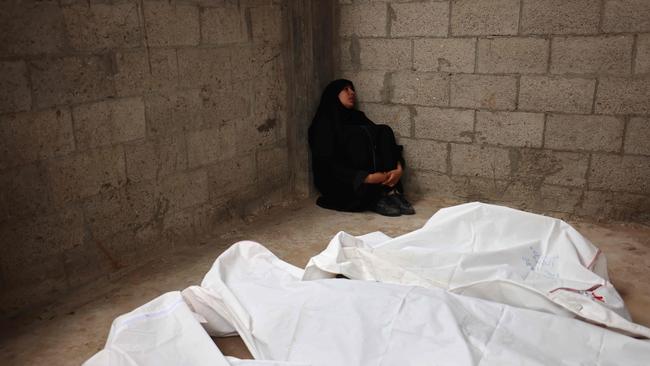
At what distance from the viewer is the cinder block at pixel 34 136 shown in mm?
2385

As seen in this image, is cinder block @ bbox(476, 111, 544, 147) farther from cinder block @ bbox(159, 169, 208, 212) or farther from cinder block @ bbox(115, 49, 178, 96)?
cinder block @ bbox(115, 49, 178, 96)

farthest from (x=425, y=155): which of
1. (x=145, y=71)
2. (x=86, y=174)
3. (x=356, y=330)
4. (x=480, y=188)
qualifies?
(x=356, y=330)

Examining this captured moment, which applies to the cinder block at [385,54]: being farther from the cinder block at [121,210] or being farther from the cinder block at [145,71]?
the cinder block at [121,210]

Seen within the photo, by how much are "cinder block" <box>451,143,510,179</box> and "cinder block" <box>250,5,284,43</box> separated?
153 cm

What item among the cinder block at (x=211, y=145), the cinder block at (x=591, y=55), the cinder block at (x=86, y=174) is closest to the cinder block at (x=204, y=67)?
the cinder block at (x=211, y=145)

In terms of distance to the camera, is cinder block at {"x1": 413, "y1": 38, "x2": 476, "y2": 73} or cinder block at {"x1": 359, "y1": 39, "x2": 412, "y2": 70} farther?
cinder block at {"x1": 359, "y1": 39, "x2": 412, "y2": 70}

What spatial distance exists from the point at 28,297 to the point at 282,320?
1425 mm

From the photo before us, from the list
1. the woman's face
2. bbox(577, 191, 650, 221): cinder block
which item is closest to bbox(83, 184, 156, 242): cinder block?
the woman's face

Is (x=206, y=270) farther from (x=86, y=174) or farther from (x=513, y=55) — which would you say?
(x=513, y=55)

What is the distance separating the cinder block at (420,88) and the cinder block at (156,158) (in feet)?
5.66

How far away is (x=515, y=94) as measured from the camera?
3746mm

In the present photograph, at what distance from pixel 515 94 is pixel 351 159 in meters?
1.23

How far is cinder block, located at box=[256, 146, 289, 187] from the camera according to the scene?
3943 millimetres

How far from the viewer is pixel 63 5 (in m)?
2.53
